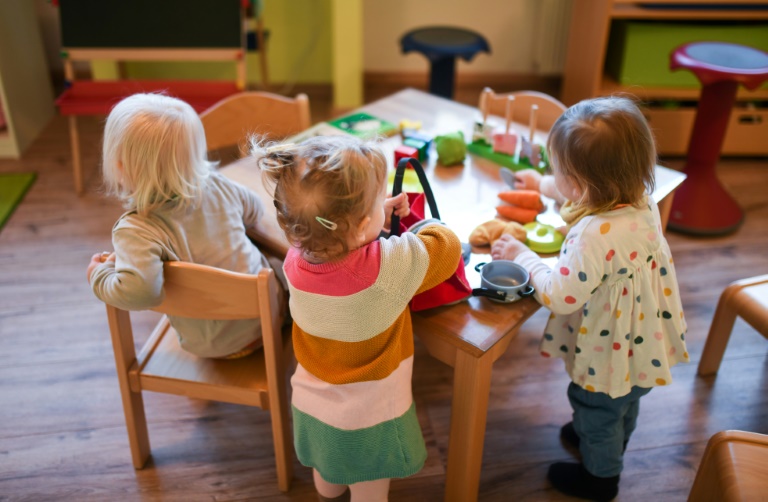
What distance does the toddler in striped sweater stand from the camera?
1108 millimetres

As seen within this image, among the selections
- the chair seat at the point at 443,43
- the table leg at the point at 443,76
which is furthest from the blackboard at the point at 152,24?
the table leg at the point at 443,76

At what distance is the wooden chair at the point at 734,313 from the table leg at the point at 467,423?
2.66 ft

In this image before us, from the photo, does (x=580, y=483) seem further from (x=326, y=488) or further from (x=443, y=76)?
(x=443, y=76)

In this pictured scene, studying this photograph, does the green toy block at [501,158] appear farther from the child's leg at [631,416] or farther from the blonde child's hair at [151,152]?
the blonde child's hair at [151,152]

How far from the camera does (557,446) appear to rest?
5.65 feet

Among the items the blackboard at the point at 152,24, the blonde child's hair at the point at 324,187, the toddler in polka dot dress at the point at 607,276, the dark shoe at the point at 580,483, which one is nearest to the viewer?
the blonde child's hair at the point at 324,187

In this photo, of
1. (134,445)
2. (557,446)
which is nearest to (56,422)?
(134,445)

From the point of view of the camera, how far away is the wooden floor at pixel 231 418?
63.6 inches

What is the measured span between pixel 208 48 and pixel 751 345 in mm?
2200

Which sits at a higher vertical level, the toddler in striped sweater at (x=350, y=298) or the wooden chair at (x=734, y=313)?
the toddler in striped sweater at (x=350, y=298)

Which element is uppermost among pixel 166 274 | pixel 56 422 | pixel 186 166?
pixel 186 166

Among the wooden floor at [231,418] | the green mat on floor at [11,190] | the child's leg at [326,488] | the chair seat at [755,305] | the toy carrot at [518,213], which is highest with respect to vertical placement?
the toy carrot at [518,213]

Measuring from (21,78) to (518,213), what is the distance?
8.22 feet

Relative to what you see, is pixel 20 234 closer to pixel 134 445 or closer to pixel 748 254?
pixel 134 445
